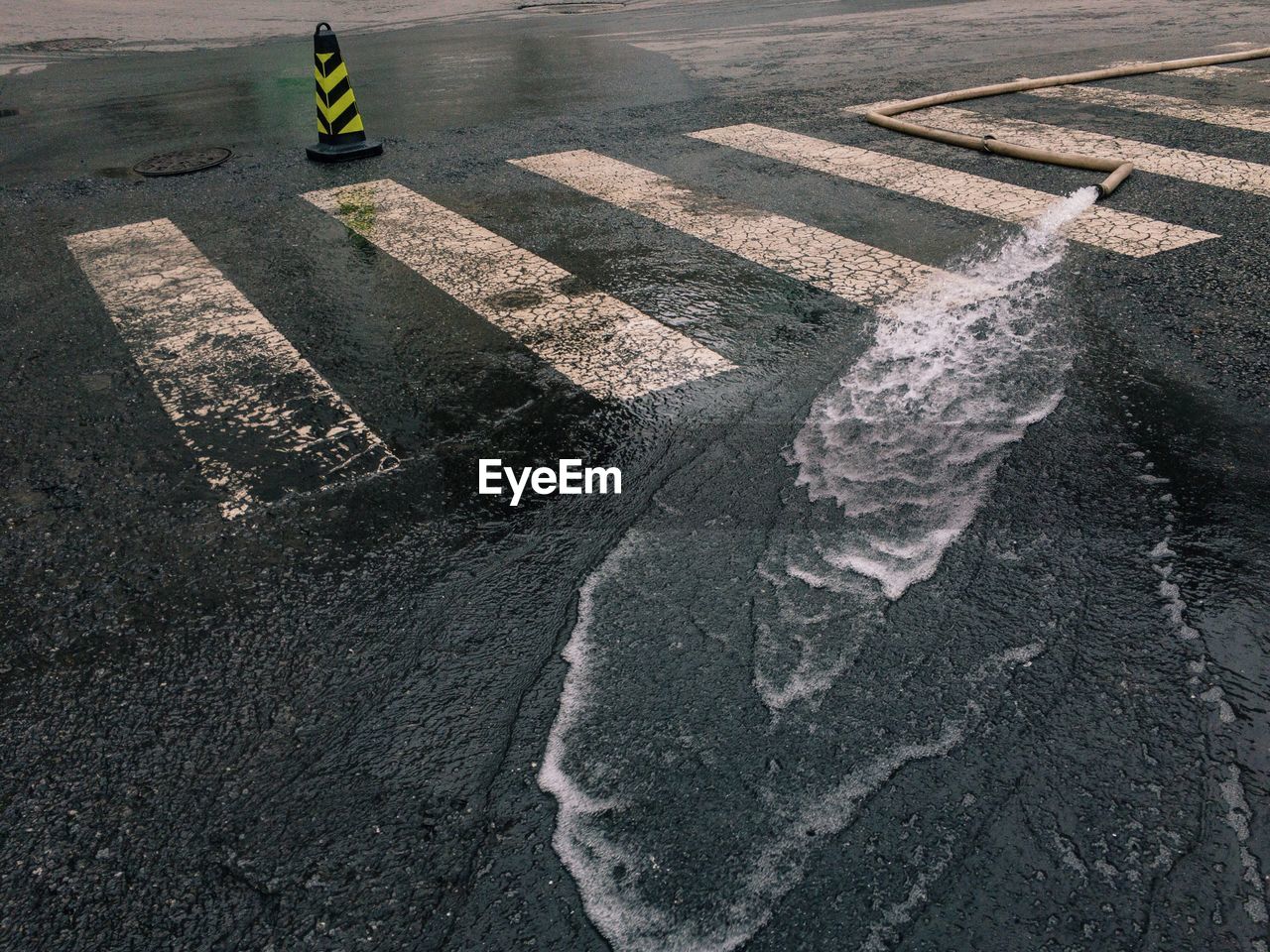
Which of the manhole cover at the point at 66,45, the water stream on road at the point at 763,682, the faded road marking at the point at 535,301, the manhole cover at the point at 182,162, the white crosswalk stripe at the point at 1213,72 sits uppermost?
the water stream on road at the point at 763,682

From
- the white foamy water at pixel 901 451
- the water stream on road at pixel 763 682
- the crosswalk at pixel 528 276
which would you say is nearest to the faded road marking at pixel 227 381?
the crosswalk at pixel 528 276

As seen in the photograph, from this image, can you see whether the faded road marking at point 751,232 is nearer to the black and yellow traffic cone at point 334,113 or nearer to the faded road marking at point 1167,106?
the black and yellow traffic cone at point 334,113

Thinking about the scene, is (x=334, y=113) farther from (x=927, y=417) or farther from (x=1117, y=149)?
(x=1117, y=149)

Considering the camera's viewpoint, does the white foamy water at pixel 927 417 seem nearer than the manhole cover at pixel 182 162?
Yes

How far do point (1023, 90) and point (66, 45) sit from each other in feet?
39.1

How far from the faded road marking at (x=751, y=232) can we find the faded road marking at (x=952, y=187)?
0.93 metres

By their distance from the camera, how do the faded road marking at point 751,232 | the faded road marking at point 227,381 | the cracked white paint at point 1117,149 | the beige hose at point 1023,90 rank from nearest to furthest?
1. the faded road marking at point 227,381
2. the faded road marking at point 751,232
3. the cracked white paint at point 1117,149
4. the beige hose at point 1023,90

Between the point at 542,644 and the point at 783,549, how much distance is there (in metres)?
0.80

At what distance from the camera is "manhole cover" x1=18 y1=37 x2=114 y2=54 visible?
40.5ft

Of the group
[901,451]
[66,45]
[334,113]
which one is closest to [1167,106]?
[901,451]

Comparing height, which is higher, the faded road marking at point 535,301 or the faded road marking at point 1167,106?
the faded road marking at point 1167,106

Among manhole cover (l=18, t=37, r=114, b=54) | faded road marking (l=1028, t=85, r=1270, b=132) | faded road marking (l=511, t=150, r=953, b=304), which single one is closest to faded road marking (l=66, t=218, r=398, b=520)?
faded road marking (l=511, t=150, r=953, b=304)

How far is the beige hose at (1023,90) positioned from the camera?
6.05m

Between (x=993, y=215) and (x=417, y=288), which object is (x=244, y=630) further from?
(x=993, y=215)
